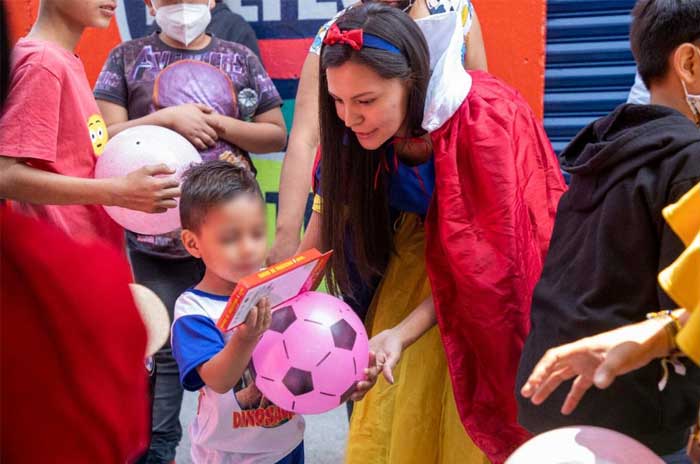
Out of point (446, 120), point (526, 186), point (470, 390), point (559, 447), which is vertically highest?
point (446, 120)

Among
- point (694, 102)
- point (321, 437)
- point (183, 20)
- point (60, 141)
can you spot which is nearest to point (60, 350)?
point (694, 102)

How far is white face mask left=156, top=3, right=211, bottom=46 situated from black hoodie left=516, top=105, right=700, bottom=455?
1.89 meters

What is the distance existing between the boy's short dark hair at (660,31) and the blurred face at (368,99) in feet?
1.99

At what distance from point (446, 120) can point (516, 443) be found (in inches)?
34.9

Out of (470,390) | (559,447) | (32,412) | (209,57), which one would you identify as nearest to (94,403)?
(32,412)

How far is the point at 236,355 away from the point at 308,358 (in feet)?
0.58

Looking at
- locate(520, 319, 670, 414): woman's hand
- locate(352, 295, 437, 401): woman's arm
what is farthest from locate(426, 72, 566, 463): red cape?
locate(520, 319, 670, 414): woman's hand

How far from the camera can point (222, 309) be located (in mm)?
2309

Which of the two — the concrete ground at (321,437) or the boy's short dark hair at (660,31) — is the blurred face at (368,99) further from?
the concrete ground at (321,437)

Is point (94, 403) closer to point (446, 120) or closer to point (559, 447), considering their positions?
point (559, 447)

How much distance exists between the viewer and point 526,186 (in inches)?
91.6

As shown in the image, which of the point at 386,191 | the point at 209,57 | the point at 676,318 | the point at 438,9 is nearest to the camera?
the point at 676,318

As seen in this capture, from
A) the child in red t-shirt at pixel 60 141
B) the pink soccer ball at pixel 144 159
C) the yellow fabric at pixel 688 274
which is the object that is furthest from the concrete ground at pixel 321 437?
the yellow fabric at pixel 688 274

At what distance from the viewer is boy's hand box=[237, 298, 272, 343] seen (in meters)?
2.05
